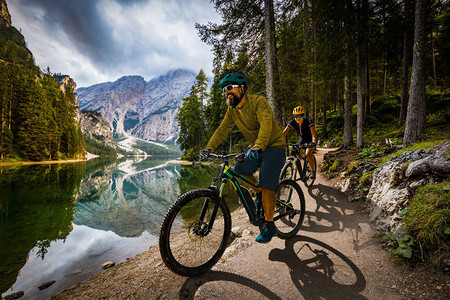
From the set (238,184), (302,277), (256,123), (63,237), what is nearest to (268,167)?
(238,184)

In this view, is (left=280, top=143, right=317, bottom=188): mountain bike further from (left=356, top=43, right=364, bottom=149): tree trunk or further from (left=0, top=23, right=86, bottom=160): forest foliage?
(left=0, top=23, right=86, bottom=160): forest foliage

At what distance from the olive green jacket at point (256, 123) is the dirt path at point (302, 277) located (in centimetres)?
201

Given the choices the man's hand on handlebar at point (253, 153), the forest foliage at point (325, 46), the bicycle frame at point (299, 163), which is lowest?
the bicycle frame at point (299, 163)

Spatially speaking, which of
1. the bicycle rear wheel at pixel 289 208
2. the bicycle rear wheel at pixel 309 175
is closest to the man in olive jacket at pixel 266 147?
the bicycle rear wheel at pixel 289 208

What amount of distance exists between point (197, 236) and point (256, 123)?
2164mm

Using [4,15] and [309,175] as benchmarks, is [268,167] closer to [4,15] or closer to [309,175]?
[309,175]

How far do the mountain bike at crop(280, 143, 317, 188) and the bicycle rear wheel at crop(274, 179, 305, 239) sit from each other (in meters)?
1.69

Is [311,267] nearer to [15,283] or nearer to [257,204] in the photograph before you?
[257,204]

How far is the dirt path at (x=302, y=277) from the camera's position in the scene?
7.78 ft

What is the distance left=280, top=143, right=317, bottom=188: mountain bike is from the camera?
6012 millimetres

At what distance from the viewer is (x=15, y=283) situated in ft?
14.8

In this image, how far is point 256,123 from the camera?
10.8 feet

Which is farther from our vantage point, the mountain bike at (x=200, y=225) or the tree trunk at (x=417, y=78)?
the tree trunk at (x=417, y=78)

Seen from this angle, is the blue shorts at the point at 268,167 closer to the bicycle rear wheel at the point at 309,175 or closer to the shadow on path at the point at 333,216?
the shadow on path at the point at 333,216
